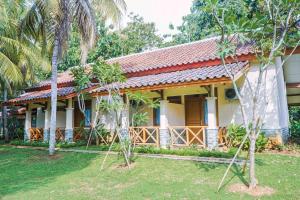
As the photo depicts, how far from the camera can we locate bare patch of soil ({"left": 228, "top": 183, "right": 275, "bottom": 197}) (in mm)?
5668

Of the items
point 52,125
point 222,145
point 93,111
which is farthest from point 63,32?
point 222,145

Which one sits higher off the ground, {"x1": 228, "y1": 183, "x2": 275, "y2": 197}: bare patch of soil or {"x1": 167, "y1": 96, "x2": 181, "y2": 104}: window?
{"x1": 167, "y1": 96, "x2": 181, "y2": 104}: window

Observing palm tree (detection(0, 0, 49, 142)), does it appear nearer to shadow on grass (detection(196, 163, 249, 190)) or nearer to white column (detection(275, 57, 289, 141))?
shadow on grass (detection(196, 163, 249, 190))

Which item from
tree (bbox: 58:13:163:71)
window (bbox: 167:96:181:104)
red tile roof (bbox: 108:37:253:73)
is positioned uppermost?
tree (bbox: 58:13:163:71)

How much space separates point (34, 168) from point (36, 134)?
7.72 m

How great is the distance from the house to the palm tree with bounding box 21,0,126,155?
2.21 metres

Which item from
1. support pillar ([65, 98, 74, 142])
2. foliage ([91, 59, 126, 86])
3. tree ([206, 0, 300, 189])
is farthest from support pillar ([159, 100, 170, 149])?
support pillar ([65, 98, 74, 142])

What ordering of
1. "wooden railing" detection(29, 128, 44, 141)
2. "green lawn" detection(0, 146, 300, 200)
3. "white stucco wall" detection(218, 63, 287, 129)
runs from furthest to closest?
"wooden railing" detection(29, 128, 44, 141), "white stucco wall" detection(218, 63, 287, 129), "green lawn" detection(0, 146, 300, 200)

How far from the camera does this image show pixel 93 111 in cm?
1578

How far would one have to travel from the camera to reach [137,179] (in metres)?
7.30

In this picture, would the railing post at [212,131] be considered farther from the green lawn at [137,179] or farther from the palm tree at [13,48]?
the palm tree at [13,48]

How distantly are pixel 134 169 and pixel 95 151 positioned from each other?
369 centimetres

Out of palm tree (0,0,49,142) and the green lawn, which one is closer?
the green lawn

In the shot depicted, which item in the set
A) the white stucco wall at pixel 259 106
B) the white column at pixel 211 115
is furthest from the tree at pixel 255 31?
the white column at pixel 211 115
